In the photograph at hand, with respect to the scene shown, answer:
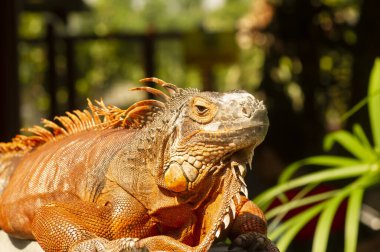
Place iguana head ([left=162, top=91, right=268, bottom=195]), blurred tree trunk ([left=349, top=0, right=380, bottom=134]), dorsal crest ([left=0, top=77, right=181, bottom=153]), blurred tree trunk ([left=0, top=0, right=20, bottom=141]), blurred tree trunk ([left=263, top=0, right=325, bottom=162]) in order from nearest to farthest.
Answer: iguana head ([left=162, top=91, right=268, bottom=195]), dorsal crest ([left=0, top=77, right=181, bottom=153]), blurred tree trunk ([left=0, top=0, right=20, bottom=141]), blurred tree trunk ([left=349, top=0, right=380, bottom=134]), blurred tree trunk ([left=263, top=0, right=325, bottom=162])

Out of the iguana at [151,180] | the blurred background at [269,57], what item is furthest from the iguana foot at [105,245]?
the blurred background at [269,57]

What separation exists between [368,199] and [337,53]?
113 cm

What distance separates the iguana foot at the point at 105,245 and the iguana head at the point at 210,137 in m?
0.16

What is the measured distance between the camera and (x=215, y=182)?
6.45 feet

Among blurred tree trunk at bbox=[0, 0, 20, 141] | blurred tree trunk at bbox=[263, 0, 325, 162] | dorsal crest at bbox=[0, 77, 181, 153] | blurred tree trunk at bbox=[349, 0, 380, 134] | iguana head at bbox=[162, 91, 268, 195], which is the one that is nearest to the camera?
iguana head at bbox=[162, 91, 268, 195]

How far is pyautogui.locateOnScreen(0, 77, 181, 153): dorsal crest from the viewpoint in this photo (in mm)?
2145

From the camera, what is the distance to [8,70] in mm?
5402

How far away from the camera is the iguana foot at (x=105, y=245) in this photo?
6.38 ft

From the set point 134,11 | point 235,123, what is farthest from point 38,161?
point 134,11

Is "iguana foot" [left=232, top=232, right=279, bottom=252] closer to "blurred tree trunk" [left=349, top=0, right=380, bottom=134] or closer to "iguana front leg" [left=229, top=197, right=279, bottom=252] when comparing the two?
"iguana front leg" [left=229, top=197, right=279, bottom=252]

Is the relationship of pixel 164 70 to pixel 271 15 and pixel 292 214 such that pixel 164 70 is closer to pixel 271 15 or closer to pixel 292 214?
pixel 271 15

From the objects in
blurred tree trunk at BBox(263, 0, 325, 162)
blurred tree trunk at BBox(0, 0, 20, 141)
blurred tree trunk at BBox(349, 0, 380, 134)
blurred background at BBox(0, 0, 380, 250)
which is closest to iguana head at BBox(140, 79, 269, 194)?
blurred tree trunk at BBox(0, 0, 20, 141)

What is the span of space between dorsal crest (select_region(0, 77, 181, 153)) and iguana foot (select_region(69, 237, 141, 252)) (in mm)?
350

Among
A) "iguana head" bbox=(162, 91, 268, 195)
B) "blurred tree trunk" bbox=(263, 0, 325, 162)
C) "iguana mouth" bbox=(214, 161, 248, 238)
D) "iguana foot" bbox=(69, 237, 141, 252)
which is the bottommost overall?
"blurred tree trunk" bbox=(263, 0, 325, 162)
